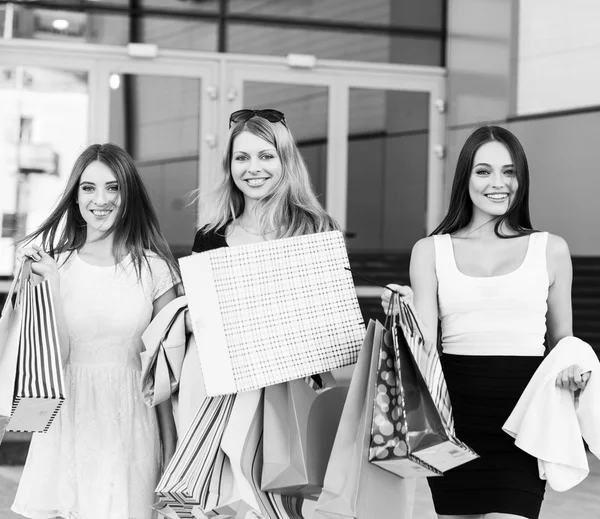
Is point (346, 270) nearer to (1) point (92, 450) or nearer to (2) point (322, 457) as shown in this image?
(2) point (322, 457)

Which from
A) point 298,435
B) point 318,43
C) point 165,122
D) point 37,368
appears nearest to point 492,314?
point 298,435

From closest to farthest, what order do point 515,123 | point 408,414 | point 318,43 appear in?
point 408,414 → point 515,123 → point 318,43

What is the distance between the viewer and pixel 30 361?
248 centimetres

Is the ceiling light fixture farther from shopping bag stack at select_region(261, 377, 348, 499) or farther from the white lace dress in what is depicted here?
shopping bag stack at select_region(261, 377, 348, 499)

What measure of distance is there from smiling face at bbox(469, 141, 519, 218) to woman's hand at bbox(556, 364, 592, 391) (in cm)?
47

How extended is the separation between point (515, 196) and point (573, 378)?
20.9 inches

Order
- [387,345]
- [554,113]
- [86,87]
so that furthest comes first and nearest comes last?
1. [86,87]
2. [554,113]
3. [387,345]

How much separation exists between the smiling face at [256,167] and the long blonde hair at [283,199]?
0.02m

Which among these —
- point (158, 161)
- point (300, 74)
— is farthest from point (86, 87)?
point (300, 74)

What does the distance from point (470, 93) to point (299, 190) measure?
634 centimetres

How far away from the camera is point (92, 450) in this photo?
2.66 m

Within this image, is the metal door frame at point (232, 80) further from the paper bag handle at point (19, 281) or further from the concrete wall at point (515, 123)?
the paper bag handle at point (19, 281)

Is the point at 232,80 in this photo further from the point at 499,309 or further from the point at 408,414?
the point at 408,414

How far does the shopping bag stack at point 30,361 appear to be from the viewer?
2.44 m
